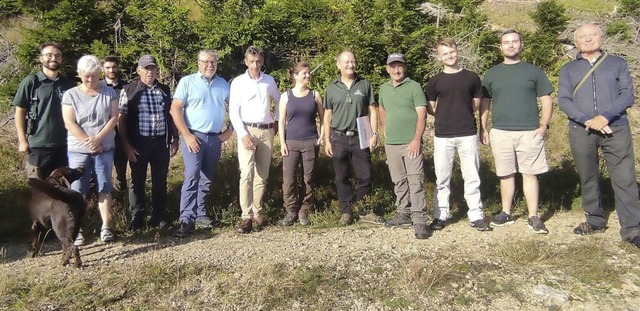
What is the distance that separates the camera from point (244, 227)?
5.83 m

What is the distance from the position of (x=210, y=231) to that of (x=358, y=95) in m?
2.38

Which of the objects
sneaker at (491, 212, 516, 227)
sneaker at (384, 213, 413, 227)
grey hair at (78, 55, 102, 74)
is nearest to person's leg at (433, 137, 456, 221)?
sneaker at (384, 213, 413, 227)

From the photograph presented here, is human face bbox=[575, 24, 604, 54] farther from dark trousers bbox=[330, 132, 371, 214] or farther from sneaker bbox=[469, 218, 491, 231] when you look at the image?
dark trousers bbox=[330, 132, 371, 214]

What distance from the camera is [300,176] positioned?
701 centimetres

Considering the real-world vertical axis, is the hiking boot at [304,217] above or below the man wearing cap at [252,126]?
below

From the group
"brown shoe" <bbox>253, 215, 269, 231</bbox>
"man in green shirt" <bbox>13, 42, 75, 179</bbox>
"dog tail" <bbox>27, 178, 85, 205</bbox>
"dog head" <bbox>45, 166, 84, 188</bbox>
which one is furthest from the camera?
"brown shoe" <bbox>253, 215, 269, 231</bbox>

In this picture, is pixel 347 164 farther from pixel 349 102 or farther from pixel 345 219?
pixel 349 102

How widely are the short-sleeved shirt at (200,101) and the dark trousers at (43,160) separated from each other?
134cm

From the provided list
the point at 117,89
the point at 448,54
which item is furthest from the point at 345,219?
the point at 117,89

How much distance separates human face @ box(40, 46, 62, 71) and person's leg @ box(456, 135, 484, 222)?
14.1ft

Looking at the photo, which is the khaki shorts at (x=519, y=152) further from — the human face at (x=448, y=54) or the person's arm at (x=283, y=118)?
the person's arm at (x=283, y=118)

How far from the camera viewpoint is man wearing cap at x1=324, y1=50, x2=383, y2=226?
574cm

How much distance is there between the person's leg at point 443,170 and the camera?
5578mm

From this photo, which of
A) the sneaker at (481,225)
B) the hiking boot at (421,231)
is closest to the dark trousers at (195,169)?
the hiking boot at (421,231)
